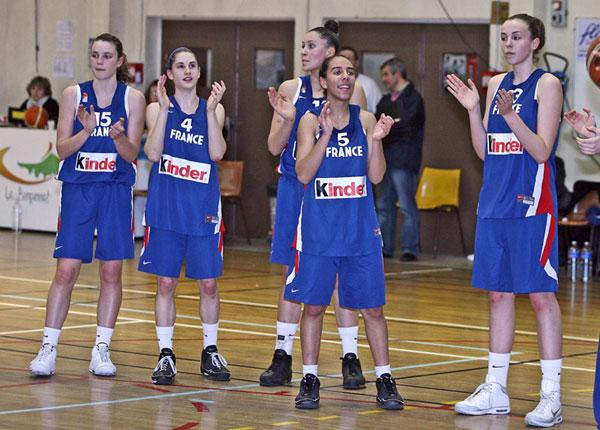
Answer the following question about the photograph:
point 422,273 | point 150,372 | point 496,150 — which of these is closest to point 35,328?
point 150,372

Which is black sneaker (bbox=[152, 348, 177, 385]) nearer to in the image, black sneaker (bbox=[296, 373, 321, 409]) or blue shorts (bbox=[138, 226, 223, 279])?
blue shorts (bbox=[138, 226, 223, 279])

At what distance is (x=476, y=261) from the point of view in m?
6.96

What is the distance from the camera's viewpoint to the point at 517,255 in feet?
22.4

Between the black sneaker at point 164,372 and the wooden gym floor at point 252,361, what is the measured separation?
0.24ft

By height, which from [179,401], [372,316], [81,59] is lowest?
[179,401]

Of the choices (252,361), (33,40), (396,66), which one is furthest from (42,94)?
(252,361)

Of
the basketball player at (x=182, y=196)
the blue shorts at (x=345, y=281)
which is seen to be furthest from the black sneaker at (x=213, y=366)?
the blue shorts at (x=345, y=281)

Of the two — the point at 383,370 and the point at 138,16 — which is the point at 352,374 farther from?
the point at 138,16

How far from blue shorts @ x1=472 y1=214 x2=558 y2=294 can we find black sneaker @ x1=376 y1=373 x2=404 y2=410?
2.26ft

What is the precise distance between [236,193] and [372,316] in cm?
1028

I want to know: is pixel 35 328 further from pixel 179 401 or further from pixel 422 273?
pixel 422 273

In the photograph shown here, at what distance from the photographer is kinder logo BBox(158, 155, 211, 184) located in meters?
7.73

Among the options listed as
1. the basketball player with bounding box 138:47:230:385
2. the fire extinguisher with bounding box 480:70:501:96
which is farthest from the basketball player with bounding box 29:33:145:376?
the fire extinguisher with bounding box 480:70:501:96

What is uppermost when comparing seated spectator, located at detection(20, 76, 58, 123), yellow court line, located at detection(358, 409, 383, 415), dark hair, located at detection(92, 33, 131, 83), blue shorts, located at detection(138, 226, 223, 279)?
seated spectator, located at detection(20, 76, 58, 123)
